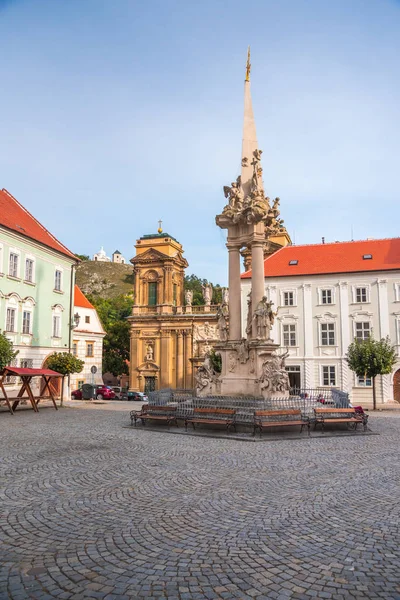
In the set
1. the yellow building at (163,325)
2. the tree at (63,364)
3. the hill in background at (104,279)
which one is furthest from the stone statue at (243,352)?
the hill in background at (104,279)

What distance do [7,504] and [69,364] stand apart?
882 inches

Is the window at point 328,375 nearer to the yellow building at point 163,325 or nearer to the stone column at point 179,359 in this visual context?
the yellow building at point 163,325

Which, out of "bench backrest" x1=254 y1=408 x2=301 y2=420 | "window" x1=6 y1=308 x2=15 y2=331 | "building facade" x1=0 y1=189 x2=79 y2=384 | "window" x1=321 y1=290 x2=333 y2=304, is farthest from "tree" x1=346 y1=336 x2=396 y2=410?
"window" x1=6 y1=308 x2=15 y2=331

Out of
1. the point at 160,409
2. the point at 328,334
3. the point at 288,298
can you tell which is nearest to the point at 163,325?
the point at 288,298

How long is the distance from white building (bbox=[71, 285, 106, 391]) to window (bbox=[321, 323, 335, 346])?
830 inches

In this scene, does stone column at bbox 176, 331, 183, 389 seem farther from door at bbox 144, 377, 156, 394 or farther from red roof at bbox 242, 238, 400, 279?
red roof at bbox 242, 238, 400, 279

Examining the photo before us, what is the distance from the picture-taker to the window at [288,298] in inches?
1442

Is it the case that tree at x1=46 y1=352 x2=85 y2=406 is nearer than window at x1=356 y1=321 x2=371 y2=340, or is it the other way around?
tree at x1=46 y1=352 x2=85 y2=406

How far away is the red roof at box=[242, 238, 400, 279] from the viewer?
3544 centimetres

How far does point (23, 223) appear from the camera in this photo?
1265 inches

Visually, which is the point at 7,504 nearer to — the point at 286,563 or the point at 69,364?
the point at 286,563

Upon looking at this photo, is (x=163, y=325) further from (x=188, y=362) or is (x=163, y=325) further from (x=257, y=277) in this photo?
(x=257, y=277)

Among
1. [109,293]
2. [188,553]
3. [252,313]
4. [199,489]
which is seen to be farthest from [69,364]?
[109,293]

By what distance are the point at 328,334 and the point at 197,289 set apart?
46.3 m
